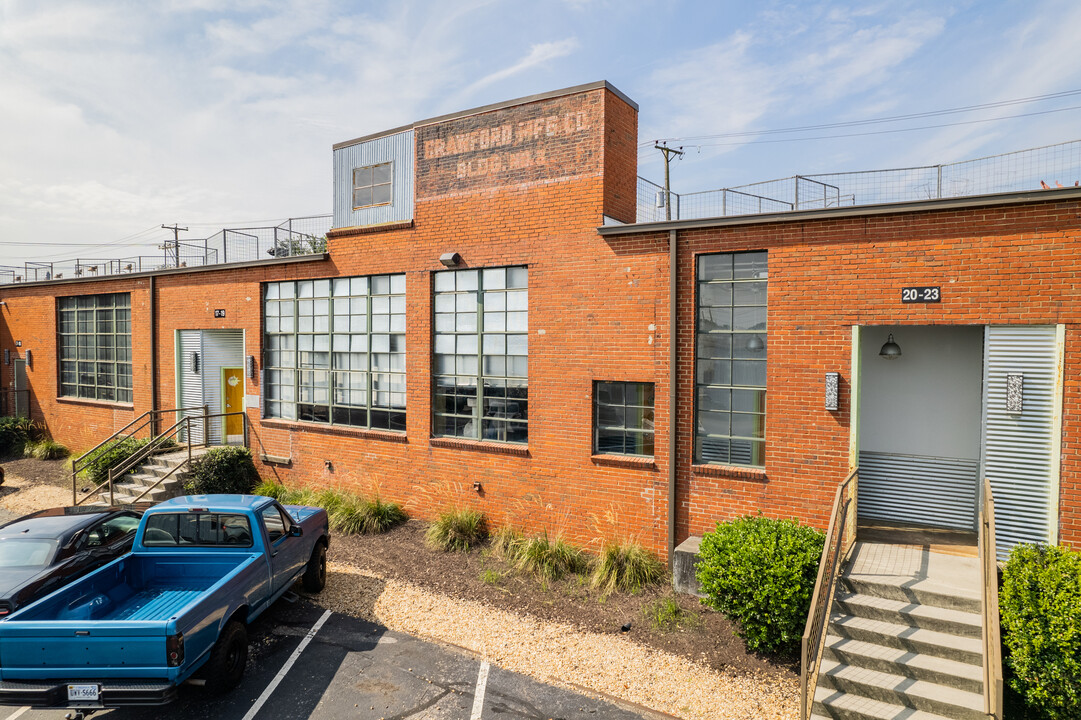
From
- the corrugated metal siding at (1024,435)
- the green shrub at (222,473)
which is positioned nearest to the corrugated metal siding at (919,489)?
the corrugated metal siding at (1024,435)

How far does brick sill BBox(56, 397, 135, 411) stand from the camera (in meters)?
18.8

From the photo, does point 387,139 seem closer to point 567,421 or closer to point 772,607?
point 567,421

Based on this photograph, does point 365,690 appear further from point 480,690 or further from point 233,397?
point 233,397

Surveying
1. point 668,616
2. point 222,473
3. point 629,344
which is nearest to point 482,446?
point 629,344

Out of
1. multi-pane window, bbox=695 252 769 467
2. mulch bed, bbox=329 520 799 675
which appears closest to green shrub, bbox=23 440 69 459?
mulch bed, bbox=329 520 799 675

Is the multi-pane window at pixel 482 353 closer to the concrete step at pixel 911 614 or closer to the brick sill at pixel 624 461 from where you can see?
the brick sill at pixel 624 461

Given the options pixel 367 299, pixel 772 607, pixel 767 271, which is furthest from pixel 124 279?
pixel 772 607

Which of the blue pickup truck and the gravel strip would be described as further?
the gravel strip

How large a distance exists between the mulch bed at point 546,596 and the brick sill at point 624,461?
195 centimetres

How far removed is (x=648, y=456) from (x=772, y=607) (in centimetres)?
368

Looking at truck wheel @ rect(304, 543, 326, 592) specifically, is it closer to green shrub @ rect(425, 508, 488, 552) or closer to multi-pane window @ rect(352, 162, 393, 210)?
green shrub @ rect(425, 508, 488, 552)

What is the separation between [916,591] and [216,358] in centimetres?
1662

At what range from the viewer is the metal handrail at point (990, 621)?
18.2 ft

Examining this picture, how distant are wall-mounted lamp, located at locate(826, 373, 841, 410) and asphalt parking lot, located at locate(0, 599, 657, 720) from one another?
4985mm
